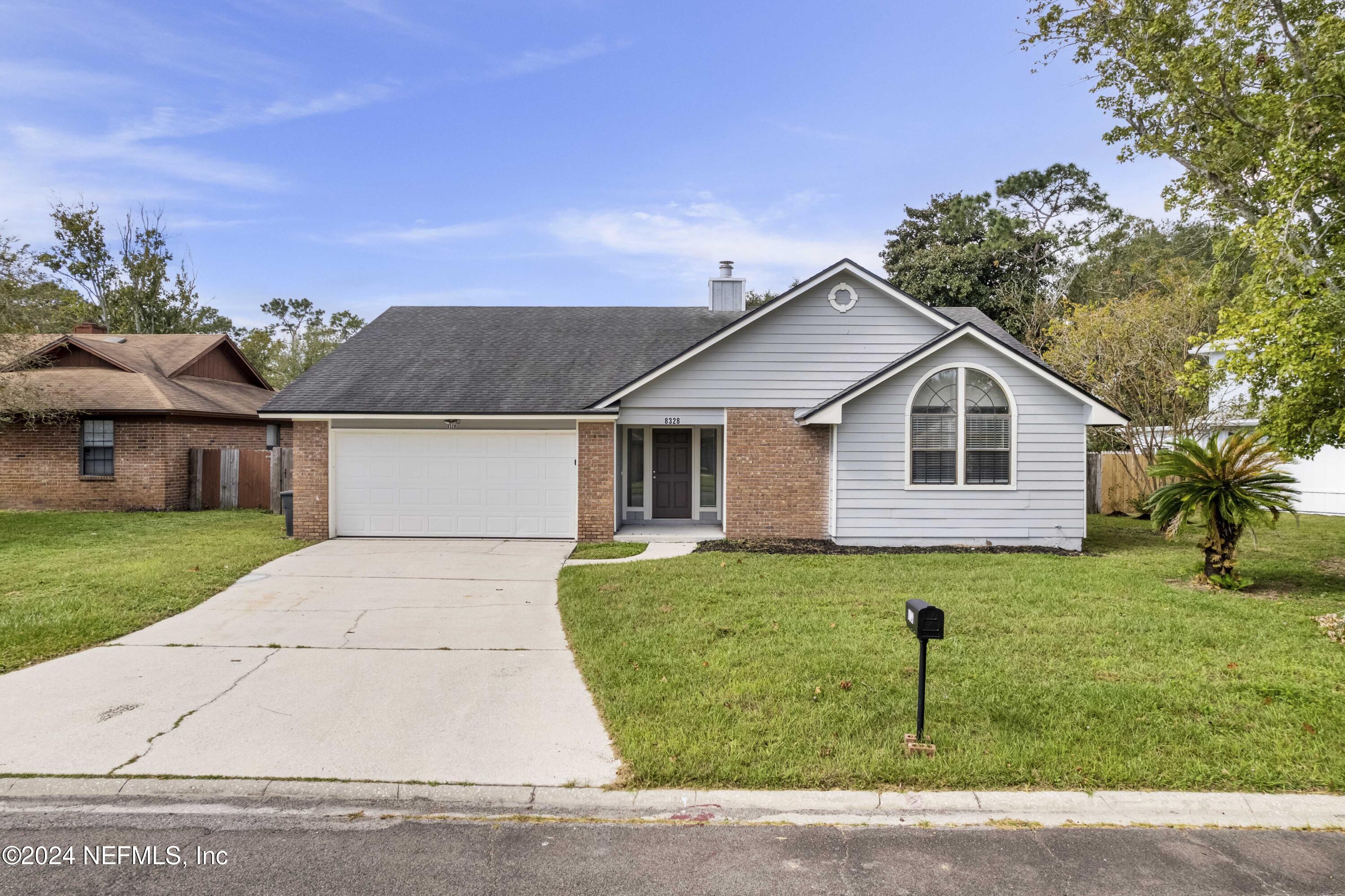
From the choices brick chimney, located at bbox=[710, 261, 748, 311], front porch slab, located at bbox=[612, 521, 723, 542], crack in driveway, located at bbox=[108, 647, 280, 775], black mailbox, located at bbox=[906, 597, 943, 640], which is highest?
brick chimney, located at bbox=[710, 261, 748, 311]

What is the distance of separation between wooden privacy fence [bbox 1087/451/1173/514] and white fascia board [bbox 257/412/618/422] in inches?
530

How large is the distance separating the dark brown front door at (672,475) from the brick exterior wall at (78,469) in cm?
1303

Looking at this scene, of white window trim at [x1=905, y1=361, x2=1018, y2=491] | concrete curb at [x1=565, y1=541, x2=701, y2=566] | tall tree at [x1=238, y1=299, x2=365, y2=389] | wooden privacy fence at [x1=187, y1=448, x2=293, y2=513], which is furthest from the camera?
tall tree at [x1=238, y1=299, x2=365, y2=389]

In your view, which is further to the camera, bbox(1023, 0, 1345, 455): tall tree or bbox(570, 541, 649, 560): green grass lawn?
bbox(570, 541, 649, 560): green grass lawn

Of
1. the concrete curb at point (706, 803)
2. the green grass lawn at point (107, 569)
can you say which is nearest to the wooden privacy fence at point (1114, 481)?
the concrete curb at point (706, 803)

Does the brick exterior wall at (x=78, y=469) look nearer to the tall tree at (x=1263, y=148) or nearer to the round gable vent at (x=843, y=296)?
the round gable vent at (x=843, y=296)

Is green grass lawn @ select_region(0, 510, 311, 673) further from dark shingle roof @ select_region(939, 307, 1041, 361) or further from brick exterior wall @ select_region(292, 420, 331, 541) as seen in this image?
dark shingle roof @ select_region(939, 307, 1041, 361)

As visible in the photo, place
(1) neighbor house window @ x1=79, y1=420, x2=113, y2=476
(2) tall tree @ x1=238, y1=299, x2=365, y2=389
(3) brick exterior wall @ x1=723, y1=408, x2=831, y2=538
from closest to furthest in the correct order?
(3) brick exterior wall @ x1=723, y1=408, x2=831, y2=538 → (1) neighbor house window @ x1=79, y1=420, x2=113, y2=476 → (2) tall tree @ x1=238, y1=299, x2=365, y2=389

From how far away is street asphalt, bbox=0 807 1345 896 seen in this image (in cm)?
321

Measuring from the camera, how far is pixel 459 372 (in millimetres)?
14695

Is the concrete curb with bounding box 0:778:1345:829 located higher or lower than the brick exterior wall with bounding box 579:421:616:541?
lower

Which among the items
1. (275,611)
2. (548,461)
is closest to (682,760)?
(275,611)

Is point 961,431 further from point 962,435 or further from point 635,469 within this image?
point 635,469

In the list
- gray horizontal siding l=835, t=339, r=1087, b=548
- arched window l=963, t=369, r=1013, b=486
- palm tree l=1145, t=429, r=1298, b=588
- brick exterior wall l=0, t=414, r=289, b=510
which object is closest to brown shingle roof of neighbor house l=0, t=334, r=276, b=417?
brick exterior wall l=0, t=414, r=289, b=510
